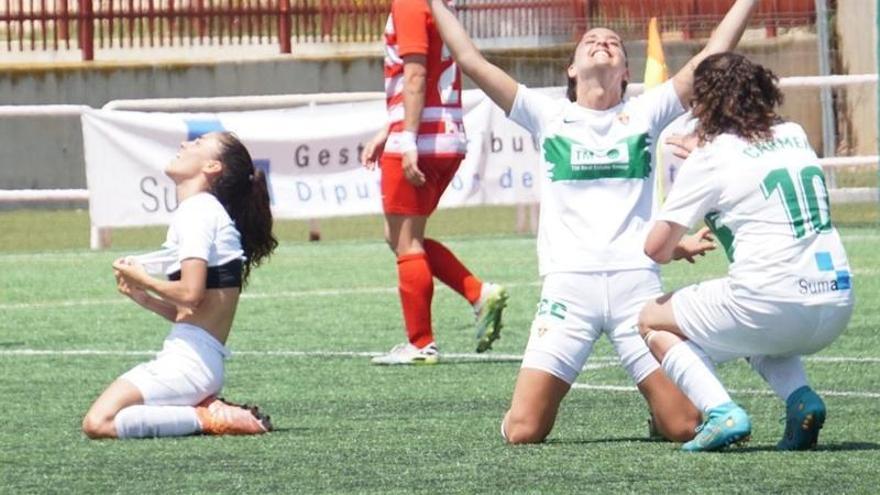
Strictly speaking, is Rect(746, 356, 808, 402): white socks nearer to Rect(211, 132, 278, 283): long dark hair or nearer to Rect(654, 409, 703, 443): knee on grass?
Rect(654, 409, 703, 443): knee on grass

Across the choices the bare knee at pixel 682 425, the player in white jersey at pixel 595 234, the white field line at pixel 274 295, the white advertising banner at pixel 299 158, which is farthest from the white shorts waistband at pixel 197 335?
the white advertising banner at pixel 299 158

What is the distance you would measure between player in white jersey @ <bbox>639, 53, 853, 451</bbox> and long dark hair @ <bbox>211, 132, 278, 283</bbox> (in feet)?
5.27

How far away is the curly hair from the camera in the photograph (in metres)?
7.47

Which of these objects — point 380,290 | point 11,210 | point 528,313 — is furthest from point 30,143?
point 528,313

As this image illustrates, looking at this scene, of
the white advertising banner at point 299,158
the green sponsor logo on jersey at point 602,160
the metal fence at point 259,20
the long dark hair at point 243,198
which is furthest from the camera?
the metal fence at point 259,20

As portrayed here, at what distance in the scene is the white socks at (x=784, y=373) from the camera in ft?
24.9

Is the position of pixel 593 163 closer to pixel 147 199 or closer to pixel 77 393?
pixel 77 393

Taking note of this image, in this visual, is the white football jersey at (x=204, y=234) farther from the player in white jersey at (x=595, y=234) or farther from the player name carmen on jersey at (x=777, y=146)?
the player name carmen on jersey at (x=777, y=146)

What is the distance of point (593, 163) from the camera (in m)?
8.03

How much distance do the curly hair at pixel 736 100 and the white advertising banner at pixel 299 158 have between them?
10.9 m

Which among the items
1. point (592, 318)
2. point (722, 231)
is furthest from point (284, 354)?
point (722, 231)

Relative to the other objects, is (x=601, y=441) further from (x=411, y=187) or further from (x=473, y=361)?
(x=411, y=187)

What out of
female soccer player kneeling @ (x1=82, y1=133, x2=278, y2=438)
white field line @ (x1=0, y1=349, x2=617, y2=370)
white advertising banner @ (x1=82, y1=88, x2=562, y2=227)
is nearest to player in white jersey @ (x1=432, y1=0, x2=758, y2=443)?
female soccer player kneeling @ (x1=82, y1=133, x2=278, y2=438)

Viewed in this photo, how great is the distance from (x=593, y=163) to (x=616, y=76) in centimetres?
32
